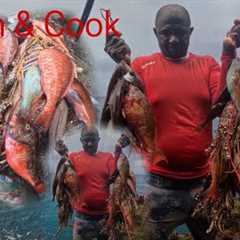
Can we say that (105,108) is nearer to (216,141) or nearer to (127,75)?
(127,75)

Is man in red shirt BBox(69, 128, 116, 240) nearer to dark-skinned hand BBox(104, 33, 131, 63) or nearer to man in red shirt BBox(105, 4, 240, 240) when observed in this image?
man in red shirt BBox(105, 4, 240, 240)

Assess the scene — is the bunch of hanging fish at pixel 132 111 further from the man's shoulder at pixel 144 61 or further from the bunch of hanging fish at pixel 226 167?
the bunch of hanging fish at pixel 226 167

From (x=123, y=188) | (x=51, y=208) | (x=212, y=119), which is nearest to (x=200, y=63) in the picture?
(x=212, y=119)

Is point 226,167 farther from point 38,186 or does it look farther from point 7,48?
point 7,48

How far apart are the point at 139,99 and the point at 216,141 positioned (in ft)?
1.98

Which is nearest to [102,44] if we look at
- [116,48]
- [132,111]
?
[116,48]

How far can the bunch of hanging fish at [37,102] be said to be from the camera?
4602 millimetres

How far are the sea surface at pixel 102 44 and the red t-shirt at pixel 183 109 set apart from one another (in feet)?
0.55

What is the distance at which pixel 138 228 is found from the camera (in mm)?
4465

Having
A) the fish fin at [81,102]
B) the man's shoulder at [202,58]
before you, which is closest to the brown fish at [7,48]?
the fish fin at [81,102]

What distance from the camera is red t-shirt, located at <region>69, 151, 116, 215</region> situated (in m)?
4.51

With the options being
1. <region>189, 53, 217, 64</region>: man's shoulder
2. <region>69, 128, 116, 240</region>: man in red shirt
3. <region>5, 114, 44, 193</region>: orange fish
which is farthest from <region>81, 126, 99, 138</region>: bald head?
<region>189, 53, 217, 64</region>: man's shoulder

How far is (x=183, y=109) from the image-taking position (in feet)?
14.4

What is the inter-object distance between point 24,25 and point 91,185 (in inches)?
49.0
